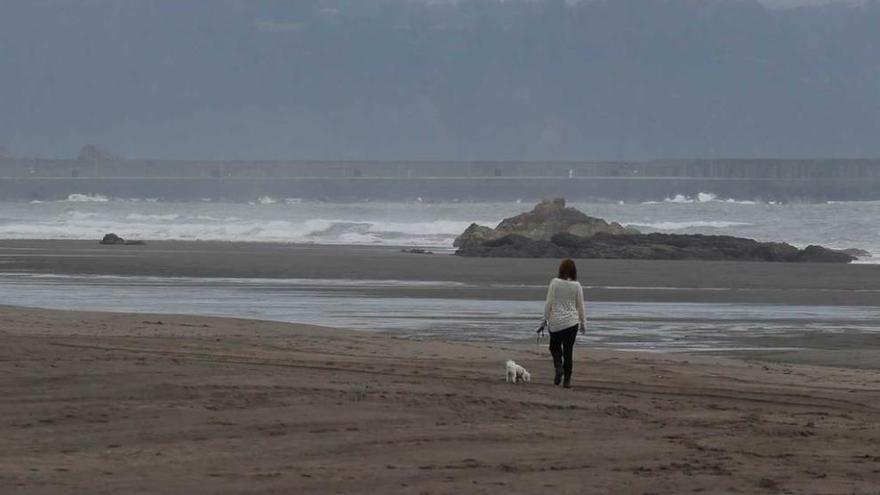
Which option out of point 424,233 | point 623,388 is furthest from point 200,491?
point 424,233

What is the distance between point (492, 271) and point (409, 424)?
23.9 m

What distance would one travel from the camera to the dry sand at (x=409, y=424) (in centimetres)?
918

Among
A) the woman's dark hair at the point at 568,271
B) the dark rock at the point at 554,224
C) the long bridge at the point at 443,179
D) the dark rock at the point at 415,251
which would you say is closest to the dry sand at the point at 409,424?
the woman's dark hair at the point at 568,271

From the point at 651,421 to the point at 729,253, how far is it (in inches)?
1178

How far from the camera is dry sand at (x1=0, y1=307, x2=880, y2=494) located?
9180mm

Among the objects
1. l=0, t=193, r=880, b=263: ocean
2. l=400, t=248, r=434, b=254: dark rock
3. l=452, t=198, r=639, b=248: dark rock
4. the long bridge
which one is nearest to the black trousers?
l=0, t=193, r=880, b=263: ocean

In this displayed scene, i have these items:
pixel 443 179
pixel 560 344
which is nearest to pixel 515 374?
pixel 560 344

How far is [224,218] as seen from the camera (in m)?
74.1

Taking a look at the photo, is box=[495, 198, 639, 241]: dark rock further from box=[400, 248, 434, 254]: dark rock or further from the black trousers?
the black trousers

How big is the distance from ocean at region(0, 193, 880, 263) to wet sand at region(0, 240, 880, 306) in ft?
24.4

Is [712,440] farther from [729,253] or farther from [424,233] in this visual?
[424,233]

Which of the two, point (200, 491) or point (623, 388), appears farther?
point (623, 388)

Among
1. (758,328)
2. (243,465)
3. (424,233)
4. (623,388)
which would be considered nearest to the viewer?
(243,465)

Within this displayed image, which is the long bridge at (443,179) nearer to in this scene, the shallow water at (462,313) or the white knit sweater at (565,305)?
the shallow water at (462,313)
